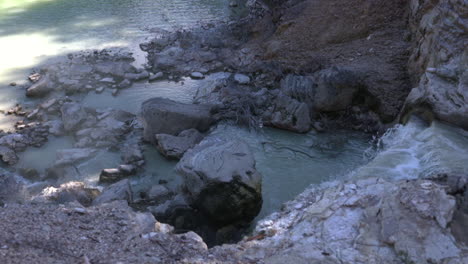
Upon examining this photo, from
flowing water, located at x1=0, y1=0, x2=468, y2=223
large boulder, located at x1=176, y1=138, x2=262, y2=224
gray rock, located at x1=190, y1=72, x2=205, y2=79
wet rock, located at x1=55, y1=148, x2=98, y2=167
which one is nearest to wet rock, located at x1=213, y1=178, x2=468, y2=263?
large boulder, located at x1=176, y1=138, x2=262, y2=224

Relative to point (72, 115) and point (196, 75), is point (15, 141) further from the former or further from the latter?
point (196, 75)

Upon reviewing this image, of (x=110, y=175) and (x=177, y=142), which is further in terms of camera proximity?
(x=177, y=142)

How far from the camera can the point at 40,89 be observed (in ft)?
29.7

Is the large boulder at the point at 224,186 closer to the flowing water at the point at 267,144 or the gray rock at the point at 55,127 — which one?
the flowing water at the point at 267,144

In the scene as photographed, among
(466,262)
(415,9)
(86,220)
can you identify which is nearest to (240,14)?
(415,9)

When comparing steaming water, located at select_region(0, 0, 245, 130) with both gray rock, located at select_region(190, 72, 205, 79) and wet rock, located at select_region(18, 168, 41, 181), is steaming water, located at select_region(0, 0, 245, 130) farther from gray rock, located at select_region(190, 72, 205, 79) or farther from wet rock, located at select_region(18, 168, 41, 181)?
wet rock, located at select_region(18, 168, 41, 181)

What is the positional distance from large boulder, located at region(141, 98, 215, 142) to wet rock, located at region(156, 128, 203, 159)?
186 mm

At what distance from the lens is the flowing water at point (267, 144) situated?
20.1ft

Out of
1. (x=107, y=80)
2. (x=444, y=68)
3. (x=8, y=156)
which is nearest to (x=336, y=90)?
(x=444, y=68)

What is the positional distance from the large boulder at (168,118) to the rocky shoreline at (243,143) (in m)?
0.02

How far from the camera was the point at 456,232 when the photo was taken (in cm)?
421

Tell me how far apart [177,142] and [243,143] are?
4.75ft

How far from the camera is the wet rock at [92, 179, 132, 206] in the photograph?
19.4 ft

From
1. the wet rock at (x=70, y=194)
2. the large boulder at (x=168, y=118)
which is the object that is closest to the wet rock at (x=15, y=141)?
the wet rock at (x=70, y=194)
